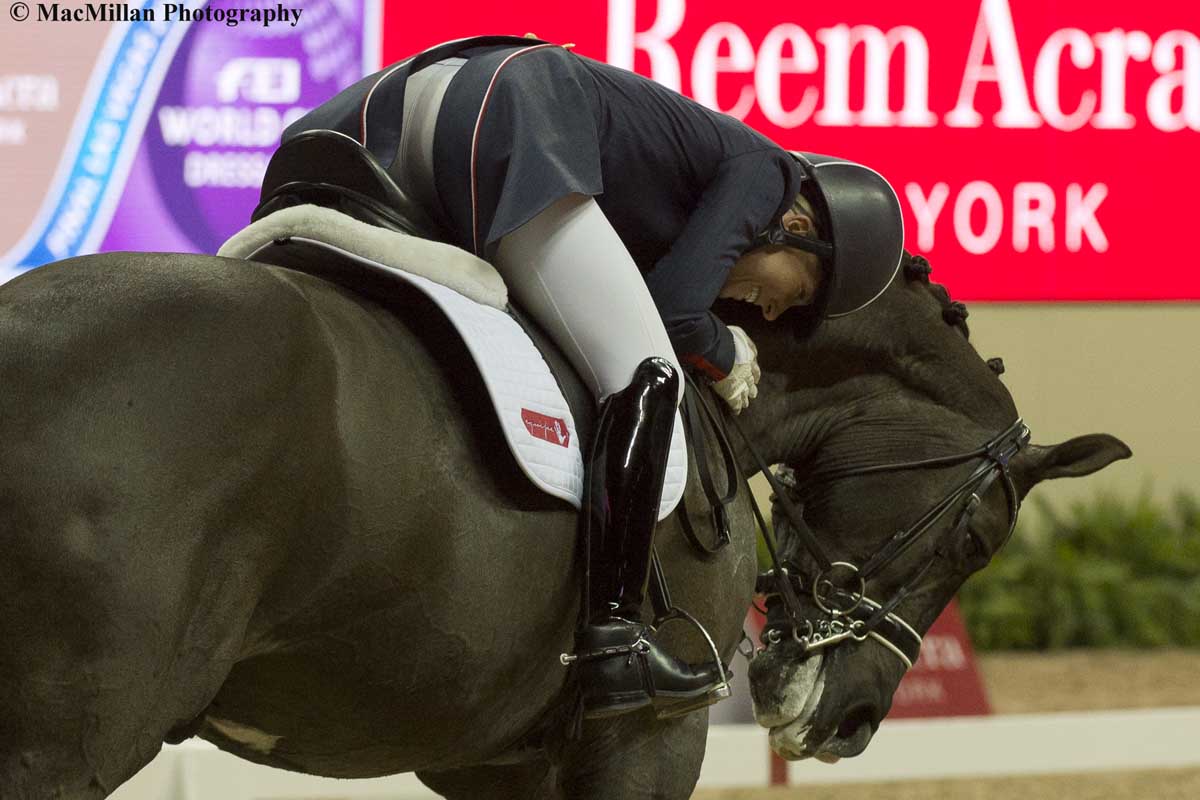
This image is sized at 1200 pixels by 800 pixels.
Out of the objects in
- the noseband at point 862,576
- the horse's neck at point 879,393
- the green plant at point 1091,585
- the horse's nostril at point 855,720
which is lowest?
the green plant at point 1091,585

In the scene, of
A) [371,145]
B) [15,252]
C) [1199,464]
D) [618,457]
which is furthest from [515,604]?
[1199,464]

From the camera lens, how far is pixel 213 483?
4.50ft

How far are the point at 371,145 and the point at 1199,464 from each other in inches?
214

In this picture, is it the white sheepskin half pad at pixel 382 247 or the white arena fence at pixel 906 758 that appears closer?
the white sheepskin half pad at pixel 382 247

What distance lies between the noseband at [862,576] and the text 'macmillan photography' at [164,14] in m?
2.51

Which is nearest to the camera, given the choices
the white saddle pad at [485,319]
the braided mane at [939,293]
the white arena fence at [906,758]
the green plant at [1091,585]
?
the white saddle pad at [485,319]

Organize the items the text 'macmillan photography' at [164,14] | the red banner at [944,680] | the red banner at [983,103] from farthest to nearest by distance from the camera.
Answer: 1. the red banner at [983,103]
2. the red banner at [944,680]
3. the text 'macmillan photography' at [164,14]

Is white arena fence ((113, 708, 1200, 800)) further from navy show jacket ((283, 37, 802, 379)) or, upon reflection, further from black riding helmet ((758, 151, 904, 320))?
navy show jacket ((283, 37, 802, 379))

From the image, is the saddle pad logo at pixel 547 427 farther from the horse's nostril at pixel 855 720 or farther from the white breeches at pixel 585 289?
the horse's nostril at pixel 855 720

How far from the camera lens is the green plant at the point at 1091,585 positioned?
6.09m

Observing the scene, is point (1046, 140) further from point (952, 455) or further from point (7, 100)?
point (7, 100)

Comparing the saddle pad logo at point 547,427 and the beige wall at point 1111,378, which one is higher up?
the saddle pad logo at point 547,427

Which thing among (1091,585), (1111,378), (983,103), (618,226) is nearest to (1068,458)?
(618,226)

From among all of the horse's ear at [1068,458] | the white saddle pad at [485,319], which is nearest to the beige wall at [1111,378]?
the horse's ear at [1068,458]
